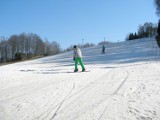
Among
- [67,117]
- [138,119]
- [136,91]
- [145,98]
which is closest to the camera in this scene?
[138,119]

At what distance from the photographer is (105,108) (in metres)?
5.52

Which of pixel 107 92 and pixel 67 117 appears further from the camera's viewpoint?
pixel 107 92

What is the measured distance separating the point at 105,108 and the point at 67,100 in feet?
4.20

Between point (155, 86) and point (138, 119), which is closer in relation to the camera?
point (138, 119)

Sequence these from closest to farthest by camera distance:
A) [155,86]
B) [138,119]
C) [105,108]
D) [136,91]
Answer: [138,119] → [105,108] → [136,91] → [155,86]

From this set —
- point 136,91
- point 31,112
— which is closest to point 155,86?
point 136,91

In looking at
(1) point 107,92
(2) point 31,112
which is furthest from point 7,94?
(1) point 107,92

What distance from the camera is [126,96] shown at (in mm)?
6371

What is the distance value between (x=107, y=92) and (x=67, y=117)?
7.16ft

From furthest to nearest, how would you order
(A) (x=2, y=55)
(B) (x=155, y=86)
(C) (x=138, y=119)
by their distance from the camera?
(A) (x=2, y=55) < (B) (x=155, y=86) < (C) (x=138, y=119)

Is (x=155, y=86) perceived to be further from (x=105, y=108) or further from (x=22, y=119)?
(x=22, y=119)

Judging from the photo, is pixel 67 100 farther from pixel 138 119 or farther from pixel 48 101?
pixel 138 119

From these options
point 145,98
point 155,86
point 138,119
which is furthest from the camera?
point 155,86

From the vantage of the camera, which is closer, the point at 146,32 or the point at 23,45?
the point at 146,32
